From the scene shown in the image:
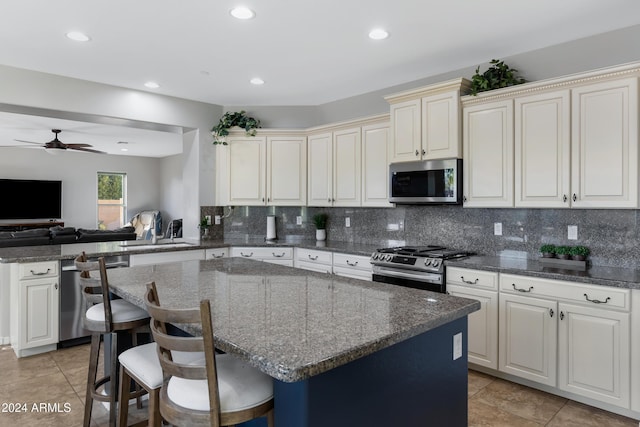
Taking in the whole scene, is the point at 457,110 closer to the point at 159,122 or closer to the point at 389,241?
the point at 389,241

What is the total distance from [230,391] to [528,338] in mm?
2374

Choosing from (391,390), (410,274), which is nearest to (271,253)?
(410,274)

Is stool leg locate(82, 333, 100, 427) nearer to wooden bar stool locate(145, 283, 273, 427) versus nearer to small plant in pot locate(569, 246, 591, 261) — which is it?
wooden bar stool locate(145, 283, 273, 427)

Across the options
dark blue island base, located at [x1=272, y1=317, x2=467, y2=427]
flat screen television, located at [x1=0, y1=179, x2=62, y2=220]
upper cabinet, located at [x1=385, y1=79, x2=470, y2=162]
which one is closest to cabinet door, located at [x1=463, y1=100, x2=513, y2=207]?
upper cabinet, located at [x1=385, y1=79, x2=470, y2=162]

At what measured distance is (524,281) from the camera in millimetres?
2871

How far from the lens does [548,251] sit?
3.16m

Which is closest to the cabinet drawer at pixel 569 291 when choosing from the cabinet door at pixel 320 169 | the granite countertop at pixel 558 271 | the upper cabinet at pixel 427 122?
the granite countertop at pixel 558 271

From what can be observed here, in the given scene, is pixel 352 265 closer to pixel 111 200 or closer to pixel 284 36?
pixel 284 36

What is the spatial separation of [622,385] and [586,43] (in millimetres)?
2501

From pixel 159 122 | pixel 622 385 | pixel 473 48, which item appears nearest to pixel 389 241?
pixel 473 48

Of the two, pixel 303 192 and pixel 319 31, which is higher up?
pixel 319 31

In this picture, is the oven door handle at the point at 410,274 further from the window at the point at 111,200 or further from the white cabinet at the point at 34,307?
the window at the point at 111,200

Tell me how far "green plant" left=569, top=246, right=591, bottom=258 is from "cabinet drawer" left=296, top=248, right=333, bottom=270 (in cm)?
218

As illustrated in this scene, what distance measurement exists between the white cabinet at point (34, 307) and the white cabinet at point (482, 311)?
353 cm
